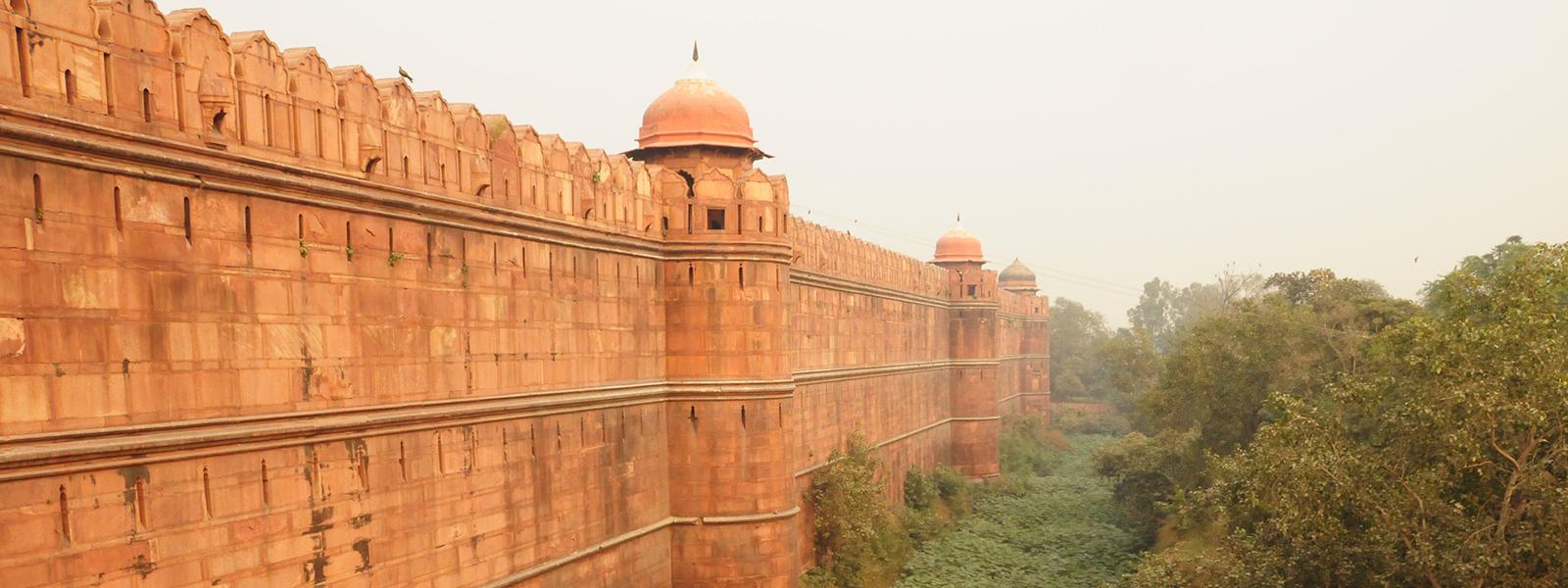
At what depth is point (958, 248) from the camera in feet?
102

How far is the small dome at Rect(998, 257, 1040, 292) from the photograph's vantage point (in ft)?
156

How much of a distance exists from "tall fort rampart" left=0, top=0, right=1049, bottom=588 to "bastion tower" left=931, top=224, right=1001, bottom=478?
1691 cm

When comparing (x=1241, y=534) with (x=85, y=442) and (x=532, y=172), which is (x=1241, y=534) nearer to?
(x=532, y=172)

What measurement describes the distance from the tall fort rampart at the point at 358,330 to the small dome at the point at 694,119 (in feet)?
0.15

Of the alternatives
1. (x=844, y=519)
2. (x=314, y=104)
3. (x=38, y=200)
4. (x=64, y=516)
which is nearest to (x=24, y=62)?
(x=38, y=200)

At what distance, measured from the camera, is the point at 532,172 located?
10789 mm

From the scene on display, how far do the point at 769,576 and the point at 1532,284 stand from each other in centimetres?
890

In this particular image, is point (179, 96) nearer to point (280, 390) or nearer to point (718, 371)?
point (280, 390)

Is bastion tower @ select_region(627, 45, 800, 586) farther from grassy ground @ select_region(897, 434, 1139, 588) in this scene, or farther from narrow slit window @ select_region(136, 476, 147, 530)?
narrow slit window @ select_region(136, 476, 147, 530)

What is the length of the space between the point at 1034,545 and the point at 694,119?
13.0 meters

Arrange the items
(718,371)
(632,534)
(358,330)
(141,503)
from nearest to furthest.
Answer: (141,503), (358,330), (632,534), (718,371)

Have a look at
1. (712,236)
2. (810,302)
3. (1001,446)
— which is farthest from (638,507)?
(1001,446)

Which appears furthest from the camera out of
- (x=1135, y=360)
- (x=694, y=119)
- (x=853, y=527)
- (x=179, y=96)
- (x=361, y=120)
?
(x=1135, y=360)

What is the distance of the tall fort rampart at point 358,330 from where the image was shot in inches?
246
